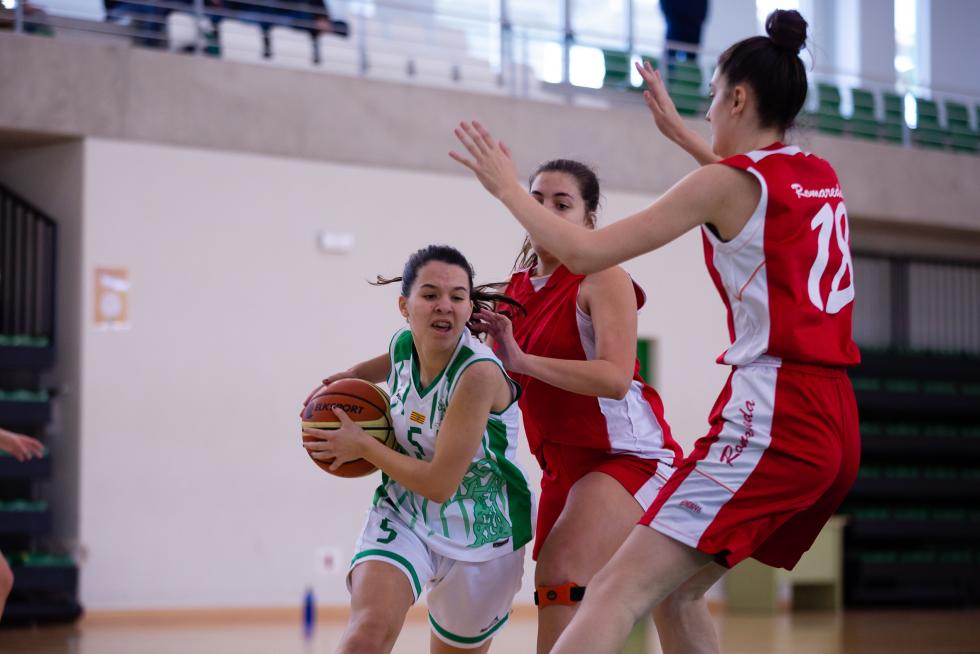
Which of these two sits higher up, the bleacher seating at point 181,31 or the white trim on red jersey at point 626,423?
the bleacher seating at point 181,31

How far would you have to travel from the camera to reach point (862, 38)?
14375 mm

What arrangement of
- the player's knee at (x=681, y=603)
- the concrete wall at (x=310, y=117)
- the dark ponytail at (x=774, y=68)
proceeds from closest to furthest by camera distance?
1. the dark ponytail at (x=774, y=68)
2. the player's knee at (x=681, y=603)
3. the concrete wall at (x=310, y=117)

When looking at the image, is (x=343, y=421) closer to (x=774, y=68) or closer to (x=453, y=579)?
(x=453, y=579)

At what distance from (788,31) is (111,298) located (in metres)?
6.41

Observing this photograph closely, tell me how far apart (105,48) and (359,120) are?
180cm

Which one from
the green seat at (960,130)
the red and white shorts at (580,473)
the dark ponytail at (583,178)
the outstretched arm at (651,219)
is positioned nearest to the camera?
the outstretched arm at (651,219)

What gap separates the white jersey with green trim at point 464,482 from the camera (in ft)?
10.7

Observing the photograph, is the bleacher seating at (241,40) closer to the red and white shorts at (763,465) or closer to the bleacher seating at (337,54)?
the bleacher seating at (337,54)

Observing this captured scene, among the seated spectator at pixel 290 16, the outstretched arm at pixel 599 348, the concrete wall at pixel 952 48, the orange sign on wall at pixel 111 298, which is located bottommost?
the outstretched arm at pixel 599 348

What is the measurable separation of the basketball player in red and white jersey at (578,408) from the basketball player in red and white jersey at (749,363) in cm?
57

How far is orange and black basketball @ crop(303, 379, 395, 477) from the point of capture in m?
3.35

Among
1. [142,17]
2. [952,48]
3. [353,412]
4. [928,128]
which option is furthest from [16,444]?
[952,48]

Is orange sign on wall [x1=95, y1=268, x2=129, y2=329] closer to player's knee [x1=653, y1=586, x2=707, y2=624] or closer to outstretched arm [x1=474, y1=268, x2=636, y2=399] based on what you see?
outstretched arm [x1=474, y1=268, x2=636, y2=399]

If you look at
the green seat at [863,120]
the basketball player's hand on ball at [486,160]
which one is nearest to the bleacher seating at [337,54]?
the green seat at [863,120]
